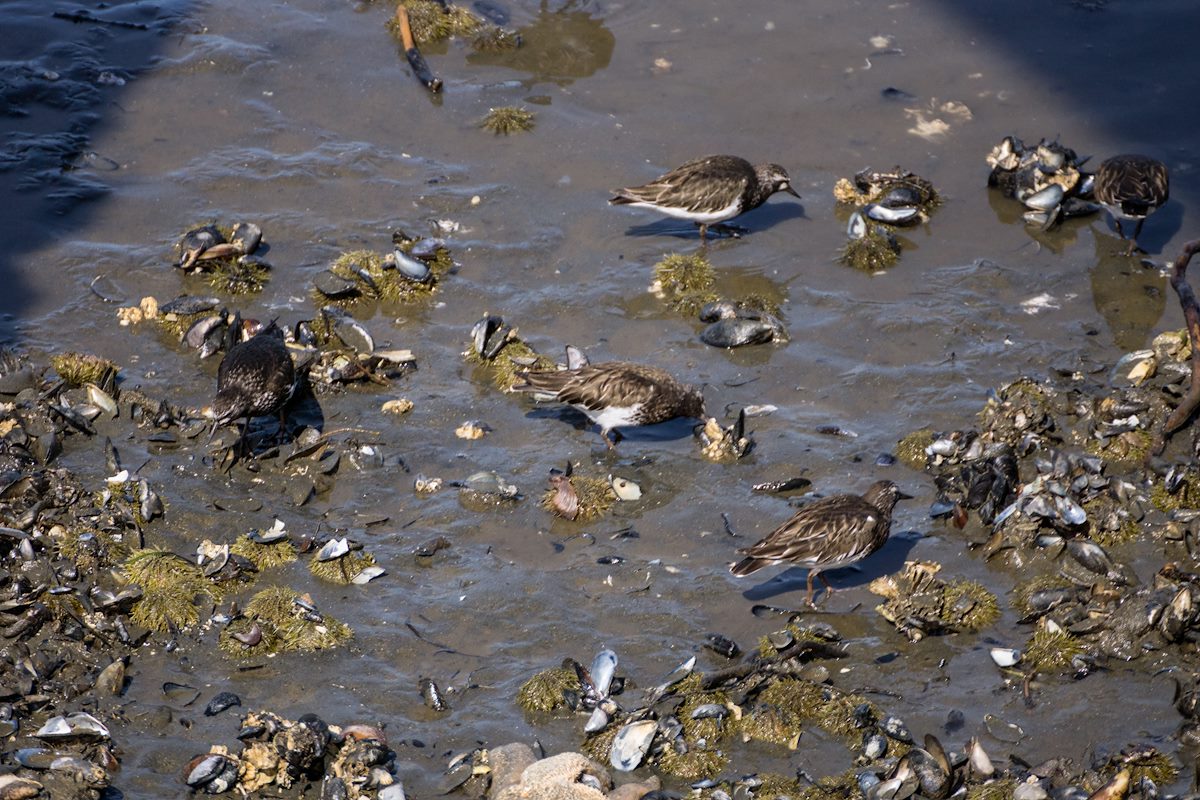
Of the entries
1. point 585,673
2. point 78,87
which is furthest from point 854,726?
point 78,87

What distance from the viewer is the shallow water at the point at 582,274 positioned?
27.3 ft

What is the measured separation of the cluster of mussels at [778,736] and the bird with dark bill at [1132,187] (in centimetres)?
581

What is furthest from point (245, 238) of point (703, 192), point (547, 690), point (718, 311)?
point (547, 690)

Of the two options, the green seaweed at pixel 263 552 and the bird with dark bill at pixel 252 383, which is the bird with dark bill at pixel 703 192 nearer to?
the bird with dark bill at pixel 252 383

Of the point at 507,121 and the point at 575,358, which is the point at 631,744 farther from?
the point at 507,121

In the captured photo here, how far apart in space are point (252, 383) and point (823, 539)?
4648mm

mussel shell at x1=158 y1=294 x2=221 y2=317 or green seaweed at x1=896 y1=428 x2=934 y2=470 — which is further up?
mussel shell at x1=158 y1=294 x2=221 y2=317

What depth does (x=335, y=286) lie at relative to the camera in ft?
37.9

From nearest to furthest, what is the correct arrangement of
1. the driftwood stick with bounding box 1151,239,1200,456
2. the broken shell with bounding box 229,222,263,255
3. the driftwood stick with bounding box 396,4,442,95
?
1. the driftwood stick with bounding box 1151,239,1200,456
2. the broken shell with bounding box 229,222,263,255
3. the driftwood stick with bounding box 396,4,442,95

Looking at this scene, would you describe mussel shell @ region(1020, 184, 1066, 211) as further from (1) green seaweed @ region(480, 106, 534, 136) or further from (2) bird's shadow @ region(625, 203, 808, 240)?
(1) green seaweed @ region(480, 106, 534, 136)

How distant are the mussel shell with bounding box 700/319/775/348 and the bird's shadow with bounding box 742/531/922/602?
250 centimetres

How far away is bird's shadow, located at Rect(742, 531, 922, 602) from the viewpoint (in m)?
9.04

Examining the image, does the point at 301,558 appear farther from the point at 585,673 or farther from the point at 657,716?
the point at 657,716

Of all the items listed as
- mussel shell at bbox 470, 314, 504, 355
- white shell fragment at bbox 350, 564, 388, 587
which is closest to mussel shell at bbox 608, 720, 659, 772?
white shell fragment at bbox 350, 564, 388, 587
